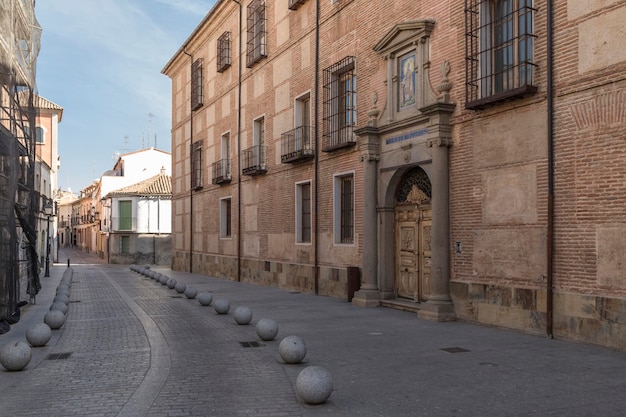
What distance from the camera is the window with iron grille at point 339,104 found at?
15.1m

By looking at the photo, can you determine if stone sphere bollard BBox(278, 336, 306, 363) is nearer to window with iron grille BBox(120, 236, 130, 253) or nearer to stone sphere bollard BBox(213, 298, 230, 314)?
stone sphere bollard BBox(213, 298, 230, 314)

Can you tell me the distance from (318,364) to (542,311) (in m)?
4.03

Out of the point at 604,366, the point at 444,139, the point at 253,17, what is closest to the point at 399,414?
the point at 604,366

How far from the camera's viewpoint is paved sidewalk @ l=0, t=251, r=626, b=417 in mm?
5504

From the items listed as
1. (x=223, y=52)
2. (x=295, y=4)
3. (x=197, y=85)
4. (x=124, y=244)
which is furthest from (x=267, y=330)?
(x=124, y=244)

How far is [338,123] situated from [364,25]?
2.68 meters

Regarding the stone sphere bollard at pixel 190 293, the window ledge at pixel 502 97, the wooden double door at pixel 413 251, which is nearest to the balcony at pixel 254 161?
the stone sphere bollard at pixel 190 293

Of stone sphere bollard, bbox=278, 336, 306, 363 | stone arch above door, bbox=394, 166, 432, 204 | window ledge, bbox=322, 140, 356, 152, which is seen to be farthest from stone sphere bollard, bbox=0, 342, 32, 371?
window ledge, bbox=322, 140, 356, 152

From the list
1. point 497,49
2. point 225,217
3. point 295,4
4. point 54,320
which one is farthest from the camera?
point 225,217

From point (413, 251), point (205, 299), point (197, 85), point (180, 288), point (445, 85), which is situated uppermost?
point (197, 85)

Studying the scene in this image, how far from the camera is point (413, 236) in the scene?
12938 mm

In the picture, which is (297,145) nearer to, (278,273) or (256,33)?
(278,273)

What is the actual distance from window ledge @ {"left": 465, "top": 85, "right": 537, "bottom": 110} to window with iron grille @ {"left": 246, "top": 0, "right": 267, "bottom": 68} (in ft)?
36.4

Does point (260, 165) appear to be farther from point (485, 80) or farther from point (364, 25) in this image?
point (485, 80)
